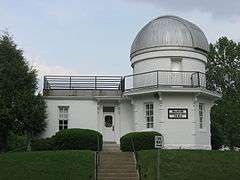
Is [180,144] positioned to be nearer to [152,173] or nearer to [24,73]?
[152,173]

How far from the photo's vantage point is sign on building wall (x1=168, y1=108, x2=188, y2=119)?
31750 mm

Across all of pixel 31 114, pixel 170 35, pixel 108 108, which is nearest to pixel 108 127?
pixel 108 108

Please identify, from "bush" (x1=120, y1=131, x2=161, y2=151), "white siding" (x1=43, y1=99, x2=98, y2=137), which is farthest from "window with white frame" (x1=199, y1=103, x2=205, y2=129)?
"white siding" (x1=43, y1=99, x2=98, y2=137)

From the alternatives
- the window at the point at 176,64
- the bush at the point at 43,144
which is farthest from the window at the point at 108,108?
the window at the point at 176,64

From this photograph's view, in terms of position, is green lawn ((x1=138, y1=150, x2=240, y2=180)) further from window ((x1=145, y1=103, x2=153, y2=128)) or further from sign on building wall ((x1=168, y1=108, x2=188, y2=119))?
window ((x1=145, y1=103, x2=153, y2=128))

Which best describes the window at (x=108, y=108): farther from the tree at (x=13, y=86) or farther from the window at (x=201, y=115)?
the window at (x=201, y=115)

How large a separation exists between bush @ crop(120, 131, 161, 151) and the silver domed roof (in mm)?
6496

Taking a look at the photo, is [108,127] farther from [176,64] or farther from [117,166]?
[117,166]

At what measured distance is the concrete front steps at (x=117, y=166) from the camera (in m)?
24.4

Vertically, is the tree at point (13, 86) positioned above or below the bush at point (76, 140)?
above

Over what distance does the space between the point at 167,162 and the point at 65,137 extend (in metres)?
7.09

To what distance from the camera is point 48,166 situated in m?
25.1

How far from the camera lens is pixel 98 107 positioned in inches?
1373

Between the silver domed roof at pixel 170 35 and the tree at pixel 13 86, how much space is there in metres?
7.31
